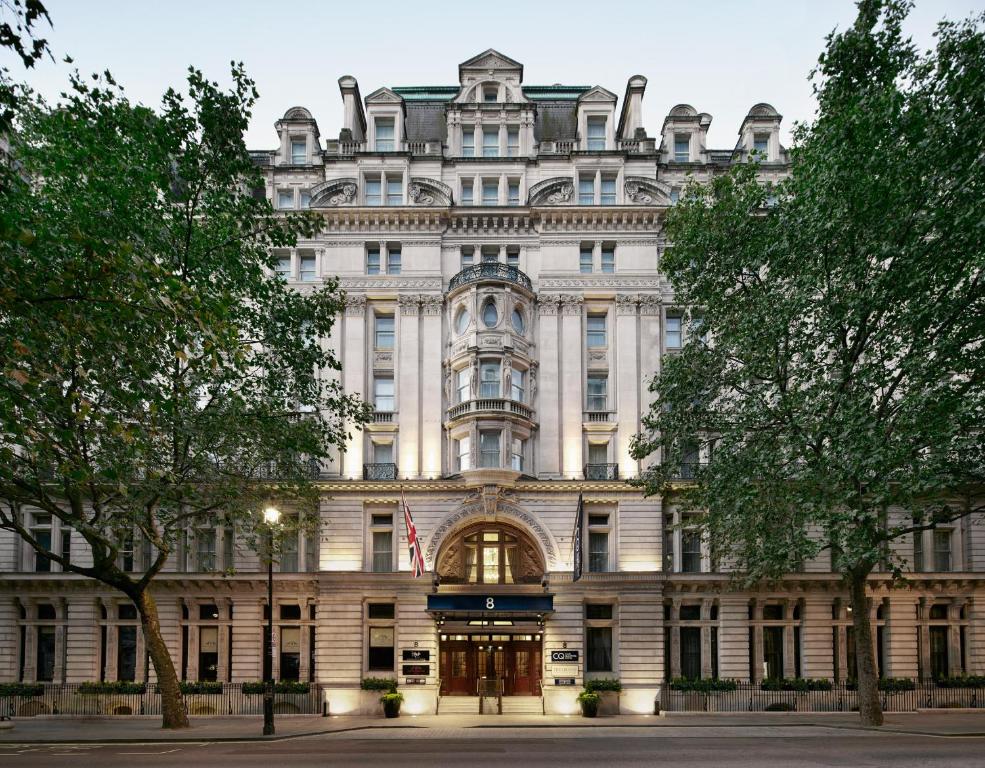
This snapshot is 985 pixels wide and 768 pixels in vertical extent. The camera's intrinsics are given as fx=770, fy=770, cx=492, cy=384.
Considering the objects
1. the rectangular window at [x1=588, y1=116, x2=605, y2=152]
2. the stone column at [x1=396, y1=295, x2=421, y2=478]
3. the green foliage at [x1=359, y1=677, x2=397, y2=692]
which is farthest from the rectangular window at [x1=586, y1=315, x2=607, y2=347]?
the green foliage at [x1=359, y1=677, x2=397, y2=692]

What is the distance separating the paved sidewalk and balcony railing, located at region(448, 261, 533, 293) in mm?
17703

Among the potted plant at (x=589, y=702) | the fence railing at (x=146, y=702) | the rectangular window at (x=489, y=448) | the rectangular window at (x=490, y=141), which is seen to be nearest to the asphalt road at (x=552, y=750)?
the potted plant at (x=589, y=702)

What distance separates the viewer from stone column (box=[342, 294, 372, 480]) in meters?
34.2

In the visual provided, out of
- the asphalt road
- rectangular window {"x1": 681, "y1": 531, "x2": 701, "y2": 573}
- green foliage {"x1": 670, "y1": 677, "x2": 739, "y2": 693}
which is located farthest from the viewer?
rectangular window {"x1": 681, "y1": 531, "x2": 701, "y2": 573}

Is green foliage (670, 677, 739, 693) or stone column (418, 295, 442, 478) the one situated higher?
stone column (418, 295, 442, 478)

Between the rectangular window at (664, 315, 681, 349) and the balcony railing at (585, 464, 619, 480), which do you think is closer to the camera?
the balcony railing at (585, 464, 619, 480)

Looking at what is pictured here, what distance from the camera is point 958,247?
66.4 ft

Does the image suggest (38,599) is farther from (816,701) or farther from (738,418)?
(816,701)

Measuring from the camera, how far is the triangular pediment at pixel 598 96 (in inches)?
1446

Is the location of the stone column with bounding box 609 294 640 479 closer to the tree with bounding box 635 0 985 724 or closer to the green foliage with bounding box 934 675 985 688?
the tree with bounding box 635 0 985 724

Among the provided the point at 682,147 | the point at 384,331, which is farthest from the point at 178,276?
the point at 682,147

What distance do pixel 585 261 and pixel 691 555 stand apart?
46.2ft

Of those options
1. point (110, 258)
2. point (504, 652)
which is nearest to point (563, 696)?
point (504, 652)

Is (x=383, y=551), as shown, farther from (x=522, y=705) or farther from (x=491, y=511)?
(x=522, y=705)
